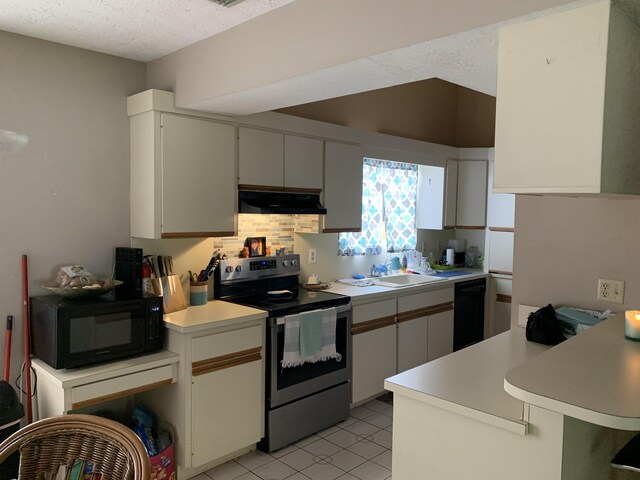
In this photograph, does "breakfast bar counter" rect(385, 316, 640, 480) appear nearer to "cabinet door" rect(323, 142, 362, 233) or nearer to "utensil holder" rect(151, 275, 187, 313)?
"utensil holder" rect(151, 275, 187, 313)

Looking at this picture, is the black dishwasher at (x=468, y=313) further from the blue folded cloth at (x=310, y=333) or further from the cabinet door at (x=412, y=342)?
the blue folded cloth at (x=310, y=333)

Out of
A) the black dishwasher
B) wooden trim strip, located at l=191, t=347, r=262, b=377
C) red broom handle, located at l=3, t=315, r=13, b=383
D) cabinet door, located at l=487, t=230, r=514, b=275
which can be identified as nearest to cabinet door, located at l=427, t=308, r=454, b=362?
the black dishwasher

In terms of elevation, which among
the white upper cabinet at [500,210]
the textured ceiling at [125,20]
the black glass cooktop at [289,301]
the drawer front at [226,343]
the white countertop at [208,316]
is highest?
the textured ceiling at [125,20]

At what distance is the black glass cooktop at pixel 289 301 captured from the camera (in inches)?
123

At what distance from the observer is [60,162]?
285 centimetres

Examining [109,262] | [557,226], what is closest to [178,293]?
[109,262]

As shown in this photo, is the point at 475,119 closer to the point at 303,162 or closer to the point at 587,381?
the point at 303,162

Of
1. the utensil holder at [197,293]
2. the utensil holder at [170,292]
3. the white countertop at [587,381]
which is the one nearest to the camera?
the white countertop at [587,381]

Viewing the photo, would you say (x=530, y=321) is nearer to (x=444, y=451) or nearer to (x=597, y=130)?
(x=444, y=451)

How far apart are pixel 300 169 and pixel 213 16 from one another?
137cm

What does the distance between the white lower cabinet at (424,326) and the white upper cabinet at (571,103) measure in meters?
2.42

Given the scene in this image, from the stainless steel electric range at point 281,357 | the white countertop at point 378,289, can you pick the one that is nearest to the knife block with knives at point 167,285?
the stainless steel electric range at point 281,357

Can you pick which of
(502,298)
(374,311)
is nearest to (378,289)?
(374,311)

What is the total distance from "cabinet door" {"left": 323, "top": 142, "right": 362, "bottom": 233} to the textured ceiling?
143cm
